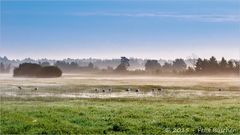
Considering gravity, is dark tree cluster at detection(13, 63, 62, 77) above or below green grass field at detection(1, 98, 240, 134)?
above

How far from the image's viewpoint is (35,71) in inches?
4210

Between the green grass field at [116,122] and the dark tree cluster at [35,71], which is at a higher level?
the dark tree cluster at [35,71]

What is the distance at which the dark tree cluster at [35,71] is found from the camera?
344 ft

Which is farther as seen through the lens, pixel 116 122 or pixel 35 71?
pixel 35 71

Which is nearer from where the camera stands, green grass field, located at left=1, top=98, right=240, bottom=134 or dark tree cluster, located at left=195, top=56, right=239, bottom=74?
green grass field, located at left=1, top=98, right=240, bottom=134

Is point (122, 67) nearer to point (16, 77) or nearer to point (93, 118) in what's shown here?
point (16, 77)

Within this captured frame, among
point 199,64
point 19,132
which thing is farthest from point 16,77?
point 19,132

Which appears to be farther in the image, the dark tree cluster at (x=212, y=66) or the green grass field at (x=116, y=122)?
the dark tree cluster at (x=212, y=66)

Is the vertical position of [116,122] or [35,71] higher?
[35,71]

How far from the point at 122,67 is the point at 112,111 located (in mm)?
96789

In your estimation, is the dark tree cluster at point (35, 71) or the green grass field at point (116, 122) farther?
the dark tree cluster at point (35, 71)

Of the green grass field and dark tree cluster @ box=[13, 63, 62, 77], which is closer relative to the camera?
the green grass field

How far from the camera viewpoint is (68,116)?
97.1 feet

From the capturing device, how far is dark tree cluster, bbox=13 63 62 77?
10479 cm
